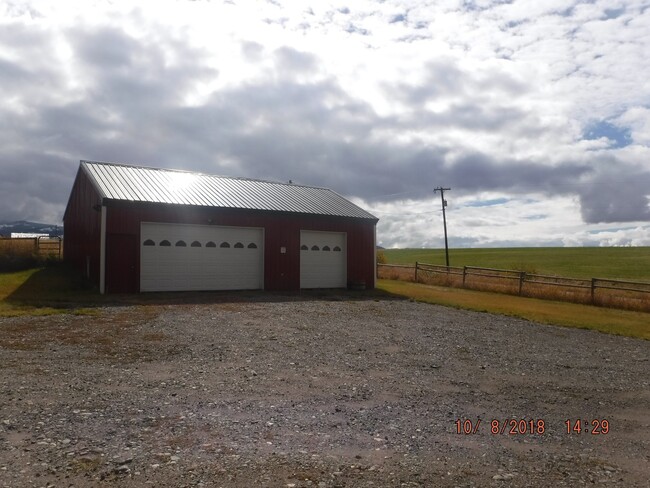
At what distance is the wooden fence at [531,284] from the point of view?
70.5ft

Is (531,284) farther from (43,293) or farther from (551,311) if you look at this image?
(43,293)

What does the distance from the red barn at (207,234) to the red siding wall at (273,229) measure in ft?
0.12

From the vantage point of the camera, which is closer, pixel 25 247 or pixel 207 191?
pixel 207 191

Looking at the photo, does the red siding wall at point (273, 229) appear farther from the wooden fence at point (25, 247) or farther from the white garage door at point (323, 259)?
the wooden fence at point (25, 247)

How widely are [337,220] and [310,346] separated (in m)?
15.0

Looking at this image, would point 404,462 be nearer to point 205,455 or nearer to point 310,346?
point 205,455

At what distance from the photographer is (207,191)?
2316 cm

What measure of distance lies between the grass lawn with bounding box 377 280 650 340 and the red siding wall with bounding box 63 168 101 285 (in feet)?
41.4

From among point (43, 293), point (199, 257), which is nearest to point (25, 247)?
point (43, 293)

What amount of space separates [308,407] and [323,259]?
728 inches

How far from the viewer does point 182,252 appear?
821 inches

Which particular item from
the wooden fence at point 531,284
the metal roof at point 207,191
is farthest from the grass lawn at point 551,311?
the metal roof at point 207,191

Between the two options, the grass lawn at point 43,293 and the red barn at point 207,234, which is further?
the red barn at point 207,234

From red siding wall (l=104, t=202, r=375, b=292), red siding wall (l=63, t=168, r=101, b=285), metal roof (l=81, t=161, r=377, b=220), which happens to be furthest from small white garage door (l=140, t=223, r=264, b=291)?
red siding wall (l=63, t=168, r=101, b=285)
